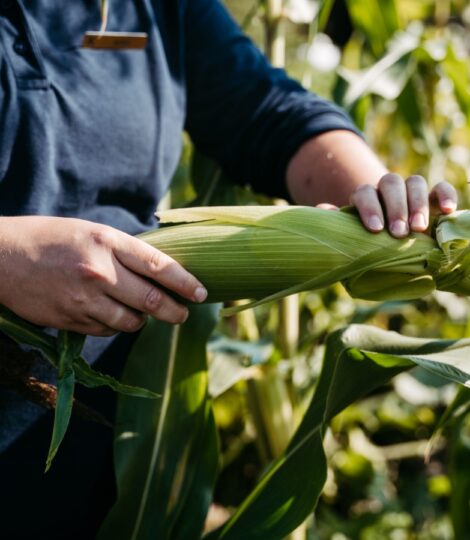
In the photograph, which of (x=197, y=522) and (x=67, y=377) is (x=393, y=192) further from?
(x=197, y=522)

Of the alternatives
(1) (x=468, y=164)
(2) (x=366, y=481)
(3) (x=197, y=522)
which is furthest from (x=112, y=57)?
(1) (x=468, y=164)

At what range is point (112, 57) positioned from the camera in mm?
861

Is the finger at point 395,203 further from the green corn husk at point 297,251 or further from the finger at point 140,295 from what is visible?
the finger at point 140,295

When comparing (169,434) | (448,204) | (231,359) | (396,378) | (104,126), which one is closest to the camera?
(448,204)

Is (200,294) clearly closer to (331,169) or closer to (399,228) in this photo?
(399,228)

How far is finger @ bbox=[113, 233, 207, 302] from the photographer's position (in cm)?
61

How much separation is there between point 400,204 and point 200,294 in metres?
0.20

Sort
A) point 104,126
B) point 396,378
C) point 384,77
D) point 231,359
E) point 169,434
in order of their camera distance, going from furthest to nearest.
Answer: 1. point 396,378
2. point 384,77
3. point 231,359
4. point 169,434
5. point 104,126

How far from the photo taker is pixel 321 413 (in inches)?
33.4

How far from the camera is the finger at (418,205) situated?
69 centimetres

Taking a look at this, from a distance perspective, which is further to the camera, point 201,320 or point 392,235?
point 201,320

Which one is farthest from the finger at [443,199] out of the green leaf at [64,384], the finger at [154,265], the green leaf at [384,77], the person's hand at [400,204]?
the green leaf at [384,77]

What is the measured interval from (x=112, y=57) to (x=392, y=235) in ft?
1.26

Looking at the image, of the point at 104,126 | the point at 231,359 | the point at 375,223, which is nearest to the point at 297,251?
the point at 375,223
